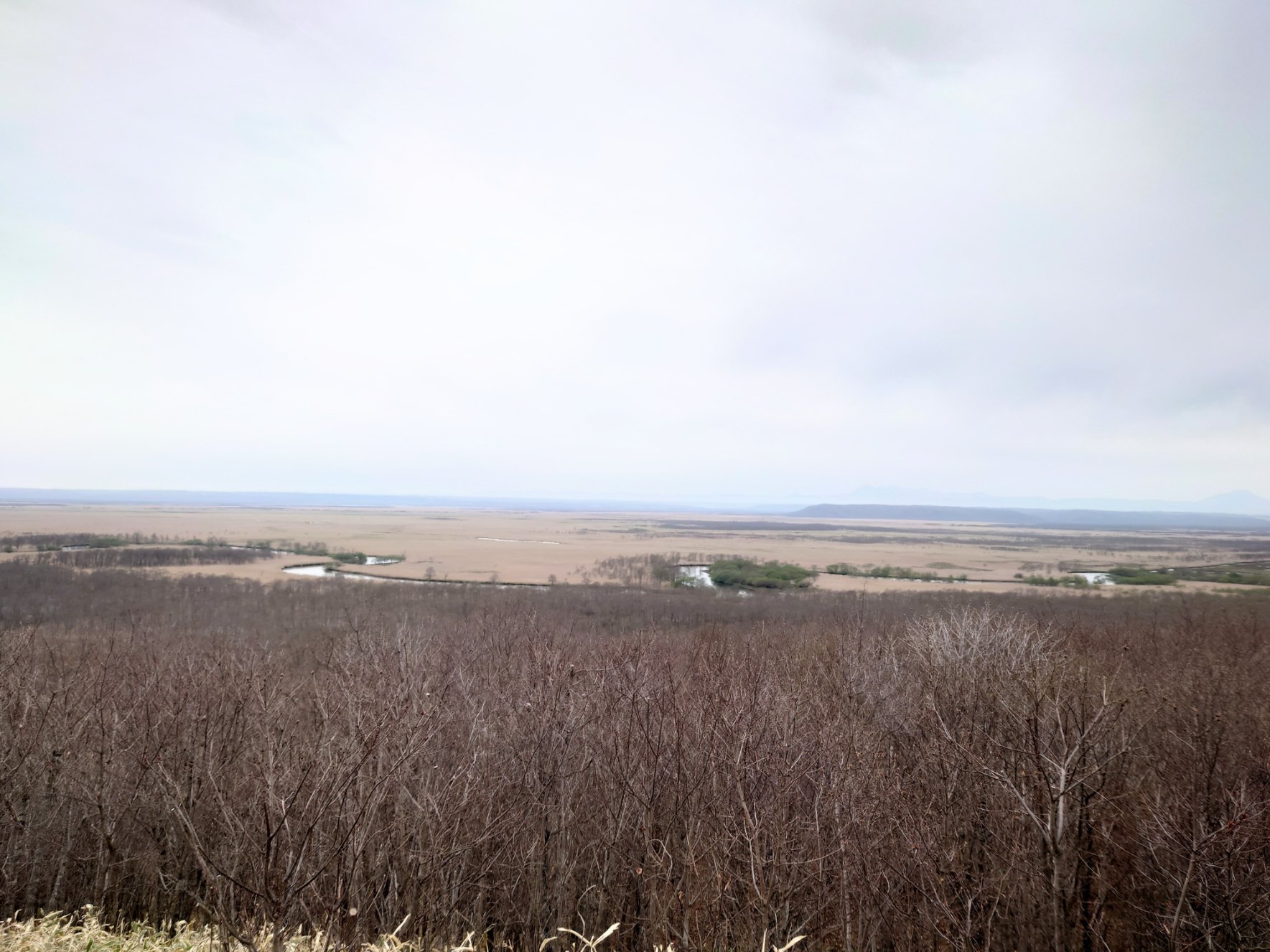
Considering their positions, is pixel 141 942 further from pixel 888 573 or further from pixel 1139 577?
pixel 1139 577

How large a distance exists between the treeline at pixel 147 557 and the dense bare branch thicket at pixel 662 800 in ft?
145

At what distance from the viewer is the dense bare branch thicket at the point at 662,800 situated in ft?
22.3

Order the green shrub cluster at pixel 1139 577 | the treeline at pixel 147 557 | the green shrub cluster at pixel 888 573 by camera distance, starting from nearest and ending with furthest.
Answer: the green shrub cluster at pixel 1139 577 < the treeline at pixel 147 557 < the green shrub cluster at pixel 888 573

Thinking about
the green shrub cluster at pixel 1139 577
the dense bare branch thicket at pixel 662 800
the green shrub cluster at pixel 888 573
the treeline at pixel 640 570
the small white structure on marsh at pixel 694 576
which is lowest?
the small white structure on marsh at pixel 694 576

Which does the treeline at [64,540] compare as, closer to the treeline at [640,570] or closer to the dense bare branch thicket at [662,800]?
the treeline at [640,570]

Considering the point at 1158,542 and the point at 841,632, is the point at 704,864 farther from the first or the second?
the point at 1158,542

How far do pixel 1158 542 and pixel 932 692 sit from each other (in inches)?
5773

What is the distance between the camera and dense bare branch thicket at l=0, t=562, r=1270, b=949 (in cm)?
679

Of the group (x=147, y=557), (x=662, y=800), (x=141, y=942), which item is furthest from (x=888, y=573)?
(x=147, y=557)

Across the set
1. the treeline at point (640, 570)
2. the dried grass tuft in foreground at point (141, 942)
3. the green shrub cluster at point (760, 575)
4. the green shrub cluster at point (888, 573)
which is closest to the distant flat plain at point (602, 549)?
the treeline at point (640, 570)

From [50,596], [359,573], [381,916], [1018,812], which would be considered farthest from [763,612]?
[50,596]

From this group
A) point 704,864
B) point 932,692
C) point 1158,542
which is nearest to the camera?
point 704,864

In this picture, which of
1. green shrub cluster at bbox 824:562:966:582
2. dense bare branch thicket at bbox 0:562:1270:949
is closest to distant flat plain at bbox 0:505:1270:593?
green shrub cluster at bbox 824:562:966:582

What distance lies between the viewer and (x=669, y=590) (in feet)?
146
